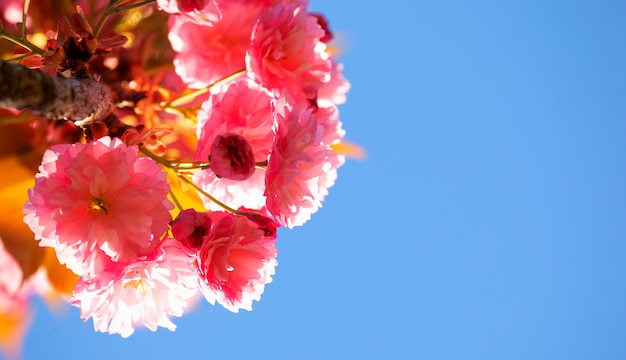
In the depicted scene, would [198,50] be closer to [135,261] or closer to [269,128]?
[269,128]

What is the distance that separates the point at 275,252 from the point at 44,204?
209mm

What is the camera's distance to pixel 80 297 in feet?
1.66

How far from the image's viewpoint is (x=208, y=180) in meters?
0.59

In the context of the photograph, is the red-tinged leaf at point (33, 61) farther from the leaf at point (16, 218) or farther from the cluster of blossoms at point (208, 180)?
the leaf at point (16, 218)

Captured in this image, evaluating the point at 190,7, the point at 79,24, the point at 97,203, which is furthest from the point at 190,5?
the point at 97,203

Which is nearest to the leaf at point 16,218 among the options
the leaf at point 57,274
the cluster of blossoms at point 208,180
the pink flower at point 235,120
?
the leaf at point 57,274

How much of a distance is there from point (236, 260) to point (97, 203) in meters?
0.14

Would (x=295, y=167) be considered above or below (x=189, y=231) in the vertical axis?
above

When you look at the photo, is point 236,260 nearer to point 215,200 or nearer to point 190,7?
point 215,200

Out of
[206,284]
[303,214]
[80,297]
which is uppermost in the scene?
[303,214]

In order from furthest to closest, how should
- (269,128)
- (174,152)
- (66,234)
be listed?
(174,152)
(269,128)
(66,234)

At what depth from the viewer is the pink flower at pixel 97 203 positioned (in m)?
0.47

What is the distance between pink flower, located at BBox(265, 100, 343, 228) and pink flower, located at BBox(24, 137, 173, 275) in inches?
4.0

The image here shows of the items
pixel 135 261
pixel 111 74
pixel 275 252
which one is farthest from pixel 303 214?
pixel 111 74
